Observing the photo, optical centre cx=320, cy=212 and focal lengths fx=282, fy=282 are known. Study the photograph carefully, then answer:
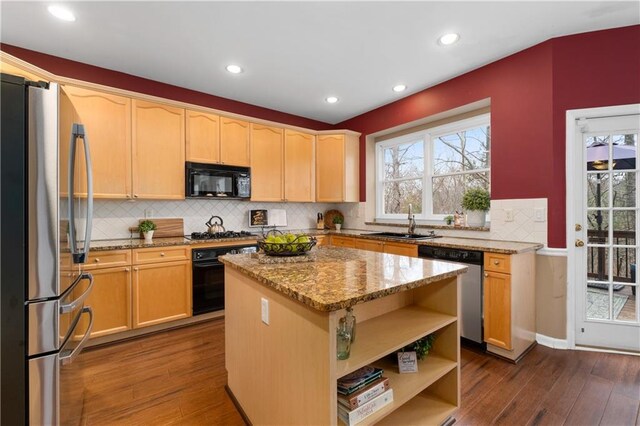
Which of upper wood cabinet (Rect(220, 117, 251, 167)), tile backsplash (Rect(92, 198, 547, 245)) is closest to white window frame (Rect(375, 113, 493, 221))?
tile backsplash (Rect(92, 198, 547, 245))

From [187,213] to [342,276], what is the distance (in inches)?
113

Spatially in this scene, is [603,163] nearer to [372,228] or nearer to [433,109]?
[433,109]

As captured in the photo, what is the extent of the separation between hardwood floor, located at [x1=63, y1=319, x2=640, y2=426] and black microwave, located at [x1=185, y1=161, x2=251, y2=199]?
1685 mm

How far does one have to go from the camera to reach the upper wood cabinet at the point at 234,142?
3.55 meters

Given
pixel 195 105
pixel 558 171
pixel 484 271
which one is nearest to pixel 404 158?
pixel 558 171

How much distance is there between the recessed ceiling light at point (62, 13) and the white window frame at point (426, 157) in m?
3.82

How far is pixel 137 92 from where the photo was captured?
123 inches

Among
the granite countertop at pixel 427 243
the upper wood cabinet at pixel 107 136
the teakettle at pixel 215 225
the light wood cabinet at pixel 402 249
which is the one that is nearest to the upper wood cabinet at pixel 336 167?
the granite countertop at pixel 427 243

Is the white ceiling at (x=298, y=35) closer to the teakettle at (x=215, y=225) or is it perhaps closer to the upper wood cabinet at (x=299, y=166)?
the upper wood cabinet at (x=299, y=166)

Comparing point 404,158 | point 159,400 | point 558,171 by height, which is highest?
point 404,158

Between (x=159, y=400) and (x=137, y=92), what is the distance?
303 centimetres

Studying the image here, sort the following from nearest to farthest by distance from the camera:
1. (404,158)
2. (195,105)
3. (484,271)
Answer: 1. (484,271)
2. (195,105)
3. (404,158)

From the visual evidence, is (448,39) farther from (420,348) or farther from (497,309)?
(420,348)

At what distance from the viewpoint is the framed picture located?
4094mm
